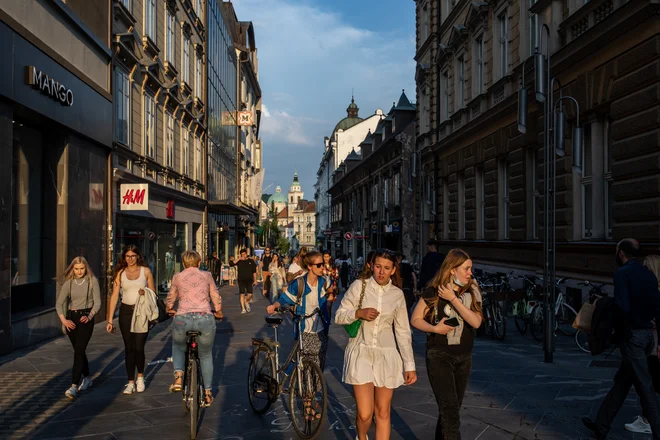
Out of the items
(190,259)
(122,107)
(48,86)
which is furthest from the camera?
(122,107)

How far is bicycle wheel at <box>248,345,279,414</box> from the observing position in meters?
6.82

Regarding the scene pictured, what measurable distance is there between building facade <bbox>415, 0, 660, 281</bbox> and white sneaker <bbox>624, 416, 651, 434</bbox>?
5307 mm

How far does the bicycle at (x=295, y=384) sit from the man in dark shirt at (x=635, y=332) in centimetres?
244

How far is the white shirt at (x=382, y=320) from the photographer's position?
502 centimetres

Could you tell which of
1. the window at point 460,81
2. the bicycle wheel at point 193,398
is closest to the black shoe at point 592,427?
the bicycle wheel at point 193,398

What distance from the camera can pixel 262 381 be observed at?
6918 millimetres

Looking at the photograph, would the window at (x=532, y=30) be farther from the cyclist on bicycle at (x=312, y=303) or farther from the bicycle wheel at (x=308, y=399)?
the bicycle wheel at (x=308, y=399)

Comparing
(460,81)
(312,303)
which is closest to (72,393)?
(312,303)

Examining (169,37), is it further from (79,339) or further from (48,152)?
(79,339)

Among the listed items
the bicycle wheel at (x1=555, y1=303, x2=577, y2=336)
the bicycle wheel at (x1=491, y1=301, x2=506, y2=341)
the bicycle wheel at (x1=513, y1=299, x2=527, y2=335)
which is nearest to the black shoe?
the bicycle wheel at (x1=491, y1=301, x2=506, y2=341)

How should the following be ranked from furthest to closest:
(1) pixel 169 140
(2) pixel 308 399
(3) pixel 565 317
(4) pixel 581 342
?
(1) pixel 169 140, (3) pixel 565 317, (4) pixel 581 342, (2) pixel 308 399

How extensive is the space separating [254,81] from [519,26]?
4473 cm

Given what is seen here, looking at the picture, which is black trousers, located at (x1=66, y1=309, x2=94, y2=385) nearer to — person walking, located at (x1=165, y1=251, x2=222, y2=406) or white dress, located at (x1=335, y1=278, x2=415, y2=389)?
person walking, located at (x1=165, y1=251, x2=222, y2=406)

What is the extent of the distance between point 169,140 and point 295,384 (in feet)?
62.0
